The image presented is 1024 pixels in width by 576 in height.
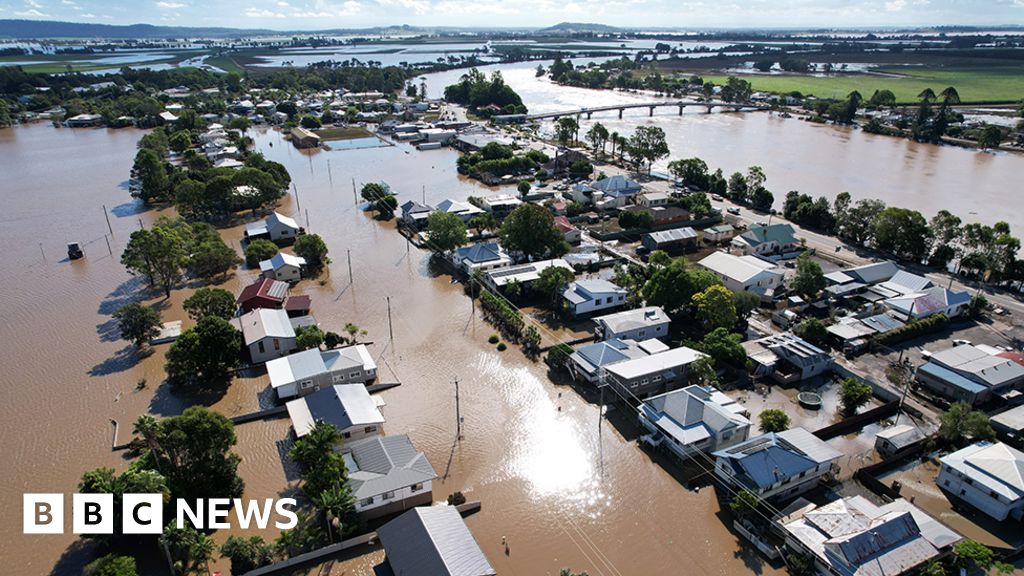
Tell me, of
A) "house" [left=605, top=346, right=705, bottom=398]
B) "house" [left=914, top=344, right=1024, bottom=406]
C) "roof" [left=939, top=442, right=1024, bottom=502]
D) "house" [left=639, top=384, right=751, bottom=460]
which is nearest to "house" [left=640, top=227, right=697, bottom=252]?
"house" [left=605, top=346, right=705, bottom=398]

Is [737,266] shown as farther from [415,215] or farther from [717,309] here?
[415,215]

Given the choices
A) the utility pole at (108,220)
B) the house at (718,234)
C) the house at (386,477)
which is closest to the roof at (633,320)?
the house at (386,477)

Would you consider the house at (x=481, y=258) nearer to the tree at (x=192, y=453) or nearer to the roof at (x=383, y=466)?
the roof at (x=383, y=466)

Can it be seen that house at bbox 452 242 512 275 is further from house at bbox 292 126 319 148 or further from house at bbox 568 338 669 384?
house at bbox 292 126 319 148

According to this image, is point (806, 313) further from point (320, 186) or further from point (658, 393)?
point (320, 186)

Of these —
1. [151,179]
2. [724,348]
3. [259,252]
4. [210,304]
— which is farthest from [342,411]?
[151,179]

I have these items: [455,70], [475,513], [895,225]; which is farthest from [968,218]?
[455,70]
